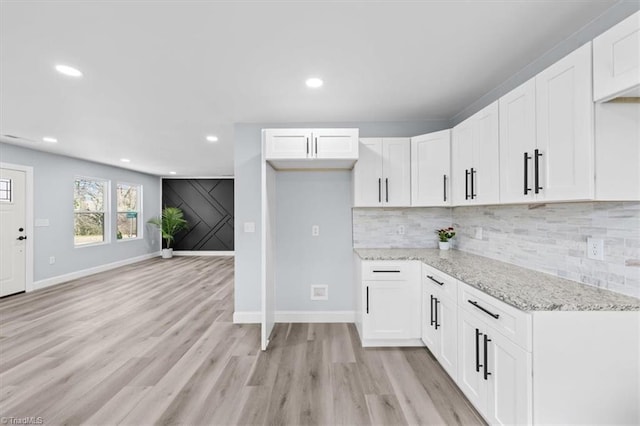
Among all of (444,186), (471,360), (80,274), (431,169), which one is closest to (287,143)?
(431,169)

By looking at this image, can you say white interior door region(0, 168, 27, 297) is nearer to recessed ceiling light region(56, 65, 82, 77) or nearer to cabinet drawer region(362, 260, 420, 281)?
recessed ceiling light region(56, 65, 82, 77)

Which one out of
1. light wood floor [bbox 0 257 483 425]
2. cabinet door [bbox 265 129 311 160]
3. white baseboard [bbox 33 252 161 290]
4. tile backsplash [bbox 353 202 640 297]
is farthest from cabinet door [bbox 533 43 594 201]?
white baseboard [bbox 33 252 161 290]

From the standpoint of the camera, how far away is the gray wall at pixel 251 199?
3.51 m

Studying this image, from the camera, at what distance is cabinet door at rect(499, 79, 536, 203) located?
1.77 metres

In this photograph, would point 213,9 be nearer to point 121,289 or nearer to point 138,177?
point 121,289

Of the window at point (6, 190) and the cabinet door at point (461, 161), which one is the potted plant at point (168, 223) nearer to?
the window at point (6, 190)

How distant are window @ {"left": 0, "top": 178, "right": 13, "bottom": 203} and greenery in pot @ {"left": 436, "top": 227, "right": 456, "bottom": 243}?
262 inches

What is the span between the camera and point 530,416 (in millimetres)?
1376

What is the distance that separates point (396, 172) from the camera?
3.13 m

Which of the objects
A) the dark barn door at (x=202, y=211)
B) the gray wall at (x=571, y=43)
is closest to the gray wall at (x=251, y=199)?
the gray wall at (x=571, y=43)

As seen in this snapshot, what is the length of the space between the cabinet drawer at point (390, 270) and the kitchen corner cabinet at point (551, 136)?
1038 millimetres

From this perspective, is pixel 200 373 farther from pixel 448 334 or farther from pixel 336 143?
pixel 336 143

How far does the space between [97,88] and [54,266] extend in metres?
4.63

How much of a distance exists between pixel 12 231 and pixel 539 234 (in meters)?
7.21
